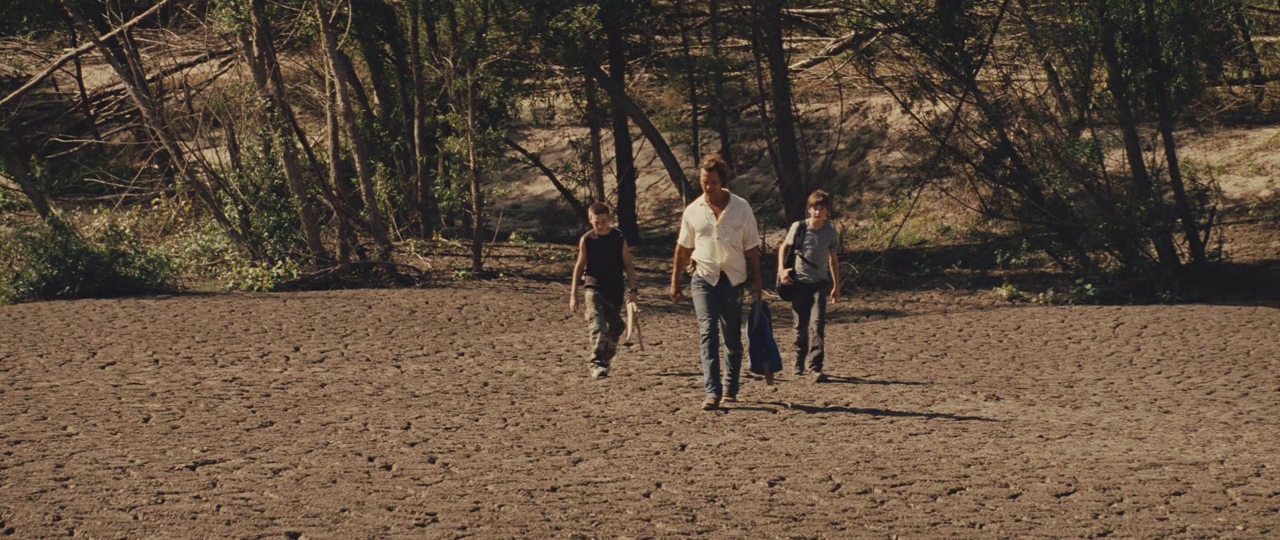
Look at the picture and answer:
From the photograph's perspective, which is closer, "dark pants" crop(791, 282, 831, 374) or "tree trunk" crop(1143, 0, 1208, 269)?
"dark pants" crop(791, 282, 831, 374)

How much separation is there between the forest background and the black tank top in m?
6.96

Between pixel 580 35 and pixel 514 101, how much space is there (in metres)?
1.63

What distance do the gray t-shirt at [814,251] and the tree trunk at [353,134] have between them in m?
8.03

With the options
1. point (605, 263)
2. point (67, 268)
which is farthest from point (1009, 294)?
point (67, 268)

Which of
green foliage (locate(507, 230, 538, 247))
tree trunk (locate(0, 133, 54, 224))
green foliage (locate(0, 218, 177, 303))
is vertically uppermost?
tree trunk (locate(0, 133, 54, 224))

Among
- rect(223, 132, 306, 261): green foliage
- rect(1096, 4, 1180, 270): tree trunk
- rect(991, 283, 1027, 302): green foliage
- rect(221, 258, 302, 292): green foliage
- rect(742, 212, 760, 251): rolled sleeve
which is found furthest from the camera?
rect(223, 132, 306, 261): green foliage

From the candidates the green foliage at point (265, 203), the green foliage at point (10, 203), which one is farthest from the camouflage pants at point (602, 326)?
the green foliage at point (10, 203)

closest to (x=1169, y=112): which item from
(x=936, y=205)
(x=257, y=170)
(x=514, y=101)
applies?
(x=936, y=205)

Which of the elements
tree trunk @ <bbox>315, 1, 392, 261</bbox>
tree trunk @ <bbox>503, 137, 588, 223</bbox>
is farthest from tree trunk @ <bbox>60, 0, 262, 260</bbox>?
tree trunk @ <bbox>503, 137, 588, 223</bbox>

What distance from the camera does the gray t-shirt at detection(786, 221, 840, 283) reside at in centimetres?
1108

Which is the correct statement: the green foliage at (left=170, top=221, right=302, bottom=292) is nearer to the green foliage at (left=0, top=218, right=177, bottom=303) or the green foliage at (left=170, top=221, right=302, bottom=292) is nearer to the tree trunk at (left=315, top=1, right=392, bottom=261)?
the green foliage at (left=0, top=218, right=177, bottom=303)

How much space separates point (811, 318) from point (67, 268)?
9.49m

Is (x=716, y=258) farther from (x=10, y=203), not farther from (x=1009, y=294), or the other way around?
(x=10, y=203)

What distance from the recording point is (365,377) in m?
11.6
